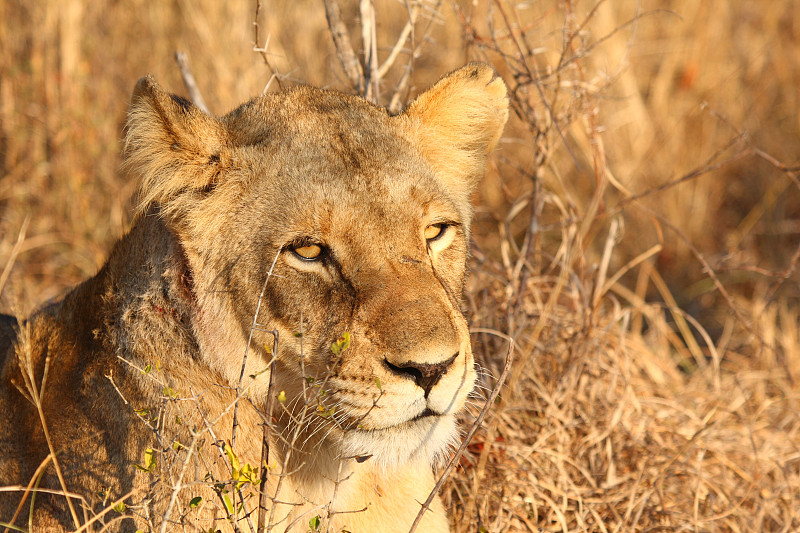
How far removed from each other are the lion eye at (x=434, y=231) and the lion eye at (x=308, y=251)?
0.37 meters

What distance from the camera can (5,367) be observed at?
3.13 metres

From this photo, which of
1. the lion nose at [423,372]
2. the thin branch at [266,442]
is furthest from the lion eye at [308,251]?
the lion nose at [423,372]

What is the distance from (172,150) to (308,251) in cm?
52

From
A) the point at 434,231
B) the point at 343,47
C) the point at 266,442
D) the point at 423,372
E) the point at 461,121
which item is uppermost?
the point at 343,47

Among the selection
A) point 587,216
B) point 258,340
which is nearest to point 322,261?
point 258,340

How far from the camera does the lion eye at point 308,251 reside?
8.29 ft

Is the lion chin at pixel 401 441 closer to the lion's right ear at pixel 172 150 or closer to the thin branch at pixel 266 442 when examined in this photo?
the thin branch at pixel 266 442

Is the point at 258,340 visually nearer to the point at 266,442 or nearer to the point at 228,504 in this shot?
the point at 266,442

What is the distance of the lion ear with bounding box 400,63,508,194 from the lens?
3045 millimetres

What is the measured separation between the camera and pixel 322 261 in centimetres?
253

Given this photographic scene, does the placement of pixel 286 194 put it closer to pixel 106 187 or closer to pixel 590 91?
pixel 590 91

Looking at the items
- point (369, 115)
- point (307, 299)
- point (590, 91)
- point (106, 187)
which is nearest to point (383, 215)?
point (307, 299)

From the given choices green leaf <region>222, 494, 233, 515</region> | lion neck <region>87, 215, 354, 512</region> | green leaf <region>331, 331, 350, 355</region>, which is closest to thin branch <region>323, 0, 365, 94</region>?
lion neck <region>87, 215, 354, 512</region>

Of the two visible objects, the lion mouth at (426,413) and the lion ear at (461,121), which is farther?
the lion ear at (461,121)
